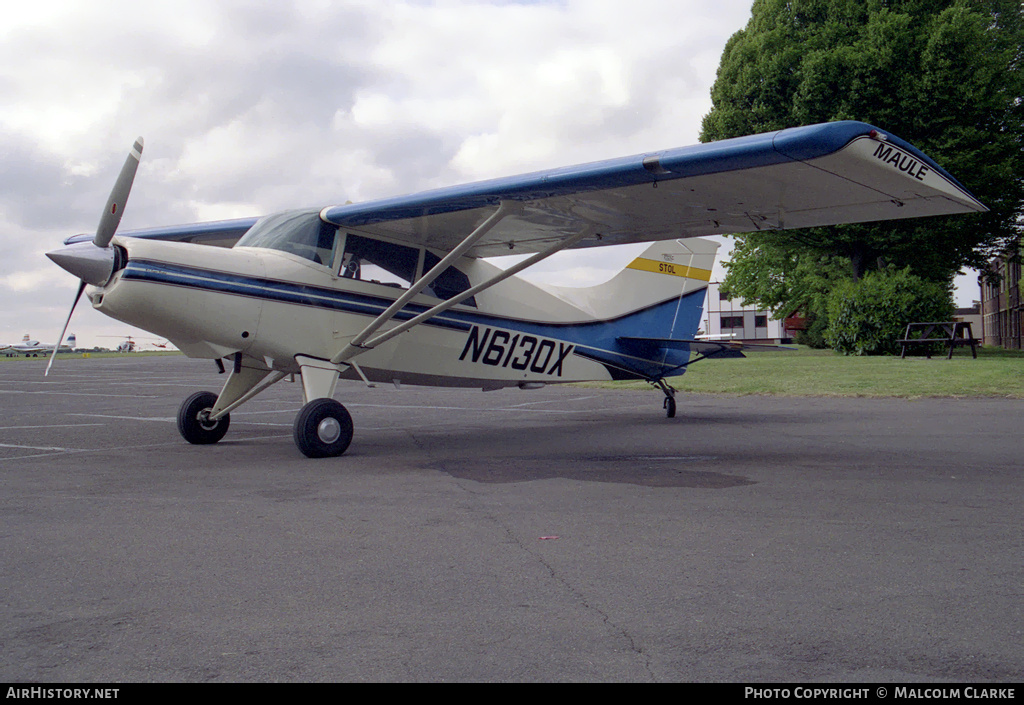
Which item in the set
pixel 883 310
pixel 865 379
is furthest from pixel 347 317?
pixel 883 310


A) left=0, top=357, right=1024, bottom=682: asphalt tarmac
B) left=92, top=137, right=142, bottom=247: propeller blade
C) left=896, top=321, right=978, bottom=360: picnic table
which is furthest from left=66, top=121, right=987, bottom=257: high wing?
left=896, top=321, right=978, bottom=360: picnic table

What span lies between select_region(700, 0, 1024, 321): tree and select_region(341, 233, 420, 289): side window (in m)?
22.5

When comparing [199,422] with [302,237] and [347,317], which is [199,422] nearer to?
[347,317]

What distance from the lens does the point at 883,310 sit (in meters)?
25.6

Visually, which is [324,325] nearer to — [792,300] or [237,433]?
[237,433]

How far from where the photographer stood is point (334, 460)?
24.7ft

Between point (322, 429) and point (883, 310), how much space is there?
22.9m

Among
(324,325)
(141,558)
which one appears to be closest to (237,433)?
(324,325)

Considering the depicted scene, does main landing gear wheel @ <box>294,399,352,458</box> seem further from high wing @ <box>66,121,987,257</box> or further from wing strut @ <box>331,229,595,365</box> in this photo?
high wing @ <box>66,121,987,257</box>

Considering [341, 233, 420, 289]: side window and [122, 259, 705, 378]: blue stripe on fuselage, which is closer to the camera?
[122, 259, 705, 378]: blue stripe on fuselage

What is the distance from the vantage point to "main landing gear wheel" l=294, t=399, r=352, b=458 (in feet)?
24.9

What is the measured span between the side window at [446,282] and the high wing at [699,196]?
0.64 feet

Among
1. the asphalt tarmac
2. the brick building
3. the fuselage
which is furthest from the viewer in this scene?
the brick building

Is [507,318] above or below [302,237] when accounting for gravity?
below
